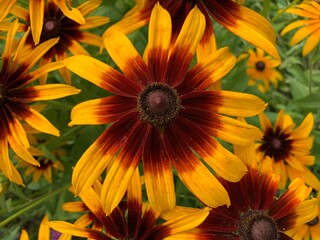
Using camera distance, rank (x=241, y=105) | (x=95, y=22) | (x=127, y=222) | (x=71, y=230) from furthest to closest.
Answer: (x=95, y=22) < (x=127, y=222) < (x=71, y=230) < (x=241, y=105)

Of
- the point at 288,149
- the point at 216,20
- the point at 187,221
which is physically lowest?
the point at 187,221

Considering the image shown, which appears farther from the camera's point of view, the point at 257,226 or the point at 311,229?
the point at 311,229

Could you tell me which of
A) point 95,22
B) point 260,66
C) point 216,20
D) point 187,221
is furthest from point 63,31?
point 260,66

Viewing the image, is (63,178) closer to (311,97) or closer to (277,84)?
(311,97)

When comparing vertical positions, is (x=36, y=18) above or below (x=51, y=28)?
below

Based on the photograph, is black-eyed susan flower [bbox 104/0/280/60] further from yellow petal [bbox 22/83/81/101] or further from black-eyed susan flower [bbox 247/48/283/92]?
black-eyed susan flower [bbox 247/48/283/92]

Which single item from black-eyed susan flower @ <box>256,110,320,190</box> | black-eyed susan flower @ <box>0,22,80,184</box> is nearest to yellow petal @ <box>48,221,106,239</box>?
black-eyed susan flower @ <box>0,22,80,184</box>

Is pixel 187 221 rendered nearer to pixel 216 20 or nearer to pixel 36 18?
pixel 216 20
